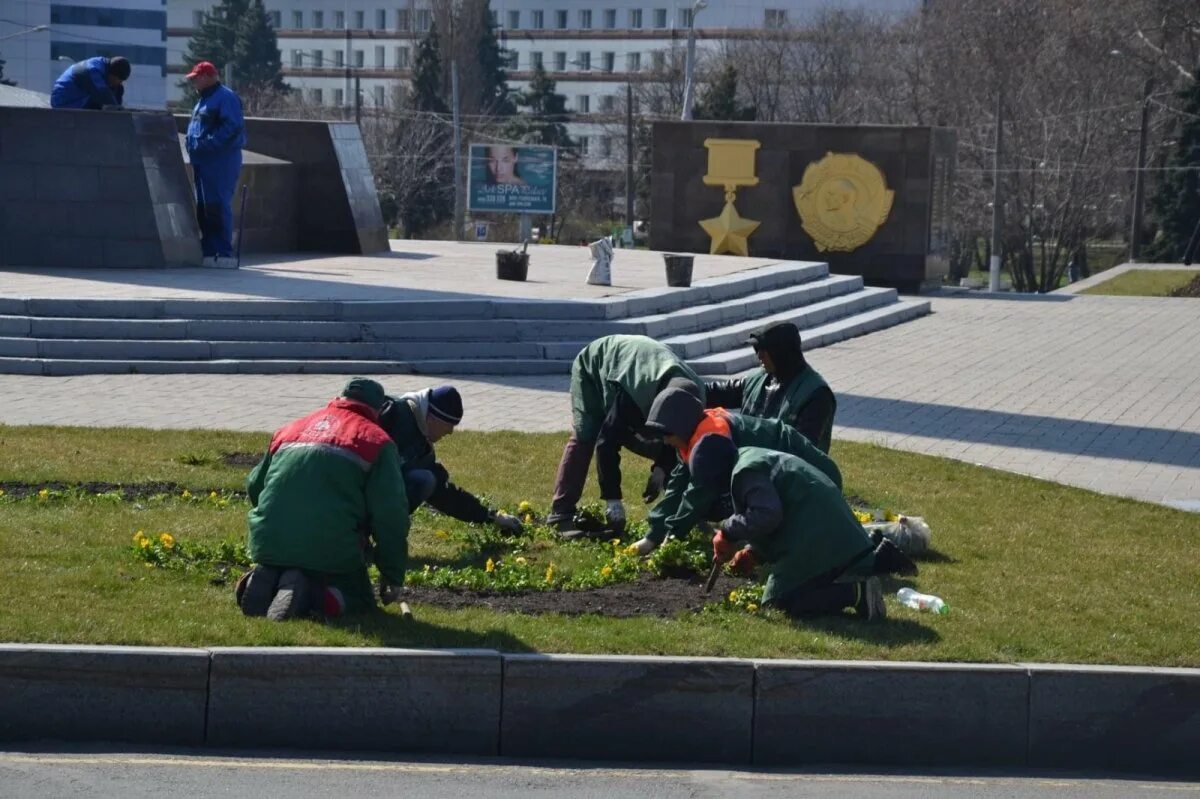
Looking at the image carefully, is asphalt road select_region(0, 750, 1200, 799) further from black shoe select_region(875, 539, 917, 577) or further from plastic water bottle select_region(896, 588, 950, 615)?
black shoe select_region(875, 539, 917, 577)

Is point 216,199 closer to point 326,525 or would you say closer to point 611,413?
point 611,413

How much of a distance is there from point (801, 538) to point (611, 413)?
1838 millimetres

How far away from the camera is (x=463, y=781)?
19.0 ft

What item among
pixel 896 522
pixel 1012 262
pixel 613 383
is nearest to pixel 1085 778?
pixel 896 522

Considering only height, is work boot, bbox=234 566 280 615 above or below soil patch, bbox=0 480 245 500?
above

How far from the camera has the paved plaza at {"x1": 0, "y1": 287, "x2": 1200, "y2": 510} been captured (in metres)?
12.5

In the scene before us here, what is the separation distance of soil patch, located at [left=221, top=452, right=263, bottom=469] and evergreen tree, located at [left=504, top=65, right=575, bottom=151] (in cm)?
6150

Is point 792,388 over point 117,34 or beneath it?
beneath

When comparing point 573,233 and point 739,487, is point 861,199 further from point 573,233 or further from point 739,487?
point 573,233

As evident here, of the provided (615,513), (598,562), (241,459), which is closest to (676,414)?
(598,562)

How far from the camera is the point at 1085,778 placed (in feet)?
20.2

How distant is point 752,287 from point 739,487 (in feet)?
44.8

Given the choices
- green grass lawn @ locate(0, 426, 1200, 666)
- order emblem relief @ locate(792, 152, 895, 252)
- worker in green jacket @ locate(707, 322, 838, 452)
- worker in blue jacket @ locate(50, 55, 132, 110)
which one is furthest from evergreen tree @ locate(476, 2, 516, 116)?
worker in green jacket @ locate(707, 322, 838, 452)

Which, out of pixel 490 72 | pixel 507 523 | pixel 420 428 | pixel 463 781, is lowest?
pixel 463 781
